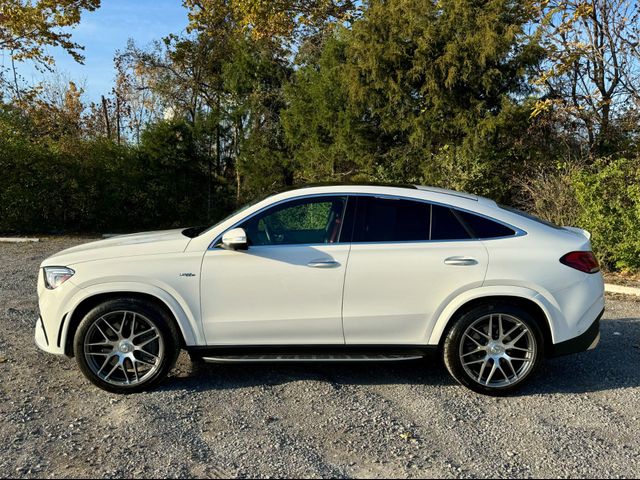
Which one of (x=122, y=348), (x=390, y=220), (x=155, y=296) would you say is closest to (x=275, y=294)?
(x=155, y=296)

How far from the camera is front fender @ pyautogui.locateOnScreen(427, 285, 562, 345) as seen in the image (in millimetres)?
4184

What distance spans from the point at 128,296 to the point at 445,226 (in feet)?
8.30

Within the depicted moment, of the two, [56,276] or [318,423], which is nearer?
[318,423]

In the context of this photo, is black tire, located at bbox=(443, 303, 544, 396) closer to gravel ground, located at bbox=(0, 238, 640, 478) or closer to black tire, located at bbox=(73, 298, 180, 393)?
gravel ground, located at bbox=(0, 238, 640, 478)

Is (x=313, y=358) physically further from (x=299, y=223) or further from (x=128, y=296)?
(x=128, y=296)

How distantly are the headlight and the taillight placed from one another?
378 centimetres

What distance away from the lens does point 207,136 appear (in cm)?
1689

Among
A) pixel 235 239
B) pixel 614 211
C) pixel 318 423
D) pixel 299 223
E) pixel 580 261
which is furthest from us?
pixel 614 211

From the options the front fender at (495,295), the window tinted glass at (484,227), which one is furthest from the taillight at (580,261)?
the window tinted glass at (484,227)

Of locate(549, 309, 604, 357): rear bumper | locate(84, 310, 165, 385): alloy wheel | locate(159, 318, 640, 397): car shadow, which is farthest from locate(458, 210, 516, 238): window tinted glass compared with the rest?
locate(84, 310, 165, 385): alloy wheel

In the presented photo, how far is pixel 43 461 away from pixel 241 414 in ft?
4.16

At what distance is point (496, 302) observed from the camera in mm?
4258

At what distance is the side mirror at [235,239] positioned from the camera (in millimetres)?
4121

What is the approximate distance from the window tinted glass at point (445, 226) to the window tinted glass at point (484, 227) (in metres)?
0.07
